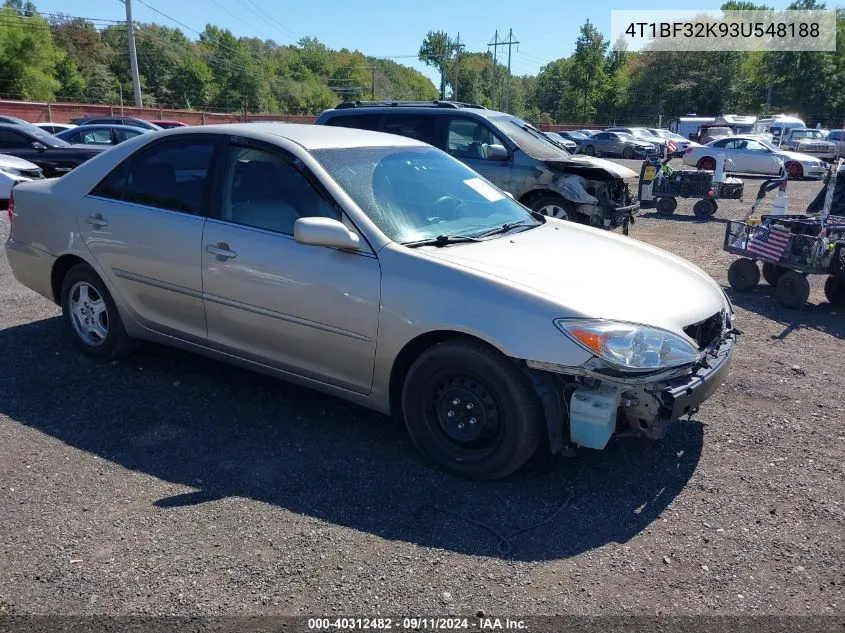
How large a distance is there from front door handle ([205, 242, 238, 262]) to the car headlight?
2.02 meters

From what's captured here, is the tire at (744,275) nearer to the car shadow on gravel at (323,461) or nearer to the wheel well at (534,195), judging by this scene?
the wheel well at (534,195)

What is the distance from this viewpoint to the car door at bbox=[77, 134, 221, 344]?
14.6 feet

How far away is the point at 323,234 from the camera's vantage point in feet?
12.1

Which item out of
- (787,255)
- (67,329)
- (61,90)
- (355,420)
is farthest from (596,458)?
(61,90)

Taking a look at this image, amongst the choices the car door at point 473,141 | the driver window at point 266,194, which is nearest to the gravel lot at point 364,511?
the driver window at point 266,194

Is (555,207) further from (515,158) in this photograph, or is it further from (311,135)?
(311,135)

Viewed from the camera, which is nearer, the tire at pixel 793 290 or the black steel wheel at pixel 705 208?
the tire at pixel 793 290

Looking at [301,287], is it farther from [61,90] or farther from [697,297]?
[61,90]

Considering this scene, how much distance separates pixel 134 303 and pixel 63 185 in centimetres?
114

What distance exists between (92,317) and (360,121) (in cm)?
609

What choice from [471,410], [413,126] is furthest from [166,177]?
[413,126]

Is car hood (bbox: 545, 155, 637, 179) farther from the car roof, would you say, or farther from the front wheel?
the car roof

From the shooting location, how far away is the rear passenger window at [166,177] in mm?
4520

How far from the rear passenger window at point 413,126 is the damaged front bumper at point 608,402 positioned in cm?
707
